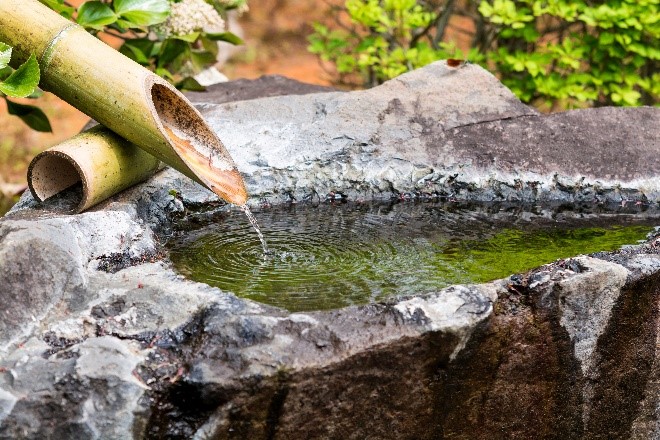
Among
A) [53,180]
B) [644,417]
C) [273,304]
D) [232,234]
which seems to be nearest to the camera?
[273,304]

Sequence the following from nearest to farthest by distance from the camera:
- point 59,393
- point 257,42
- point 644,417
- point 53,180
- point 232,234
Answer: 1. point 59,393
2. point 644,417
3. point 53,180
4. point 232,234
5. point 257,42

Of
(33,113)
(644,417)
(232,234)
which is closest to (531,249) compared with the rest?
(644,417)

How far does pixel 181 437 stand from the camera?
260cm

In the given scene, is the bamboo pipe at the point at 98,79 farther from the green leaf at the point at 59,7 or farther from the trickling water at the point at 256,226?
the green leaf at the point at 59,7

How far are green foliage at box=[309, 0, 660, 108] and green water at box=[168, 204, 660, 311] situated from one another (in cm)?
242

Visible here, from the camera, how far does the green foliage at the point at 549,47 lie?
6305 millimetres

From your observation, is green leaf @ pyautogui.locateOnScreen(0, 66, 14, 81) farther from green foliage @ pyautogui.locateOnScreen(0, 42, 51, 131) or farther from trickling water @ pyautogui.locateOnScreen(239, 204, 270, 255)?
trickling water @ pyautogui.locateOnScreen(239, 204, 270, 255)

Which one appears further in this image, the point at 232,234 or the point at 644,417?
the point at 232,234

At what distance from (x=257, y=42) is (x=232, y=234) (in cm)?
911

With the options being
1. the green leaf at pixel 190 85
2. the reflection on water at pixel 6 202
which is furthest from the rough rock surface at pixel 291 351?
the reflection on water at pixel 6 202

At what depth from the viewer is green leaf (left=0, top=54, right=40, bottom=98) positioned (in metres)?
3.47

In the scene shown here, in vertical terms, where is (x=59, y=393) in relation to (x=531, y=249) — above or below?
above

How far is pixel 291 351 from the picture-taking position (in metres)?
2.58

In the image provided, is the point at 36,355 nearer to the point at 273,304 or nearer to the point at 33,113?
the point at 273,304
